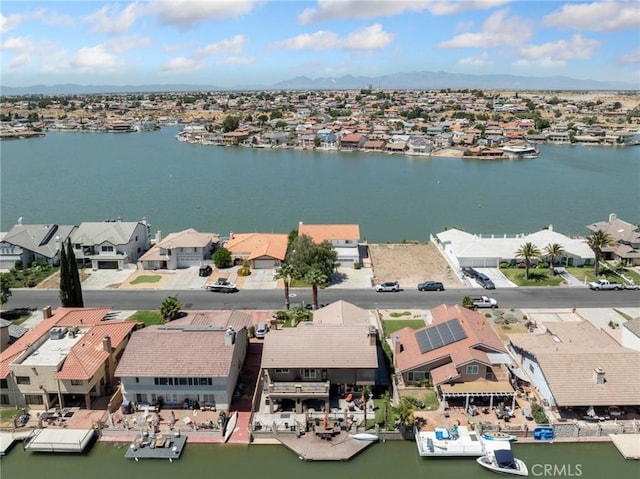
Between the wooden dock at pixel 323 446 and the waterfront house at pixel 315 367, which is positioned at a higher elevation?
the waterfront house at pixel 315 367

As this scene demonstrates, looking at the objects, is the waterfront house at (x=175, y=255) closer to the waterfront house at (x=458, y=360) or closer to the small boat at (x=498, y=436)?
the waterfront house at (x=458, y=360)

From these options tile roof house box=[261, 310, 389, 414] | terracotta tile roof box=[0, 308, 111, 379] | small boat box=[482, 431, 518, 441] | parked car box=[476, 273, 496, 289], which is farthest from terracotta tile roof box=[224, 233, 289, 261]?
small boat box=[482, 431, 518, 441]

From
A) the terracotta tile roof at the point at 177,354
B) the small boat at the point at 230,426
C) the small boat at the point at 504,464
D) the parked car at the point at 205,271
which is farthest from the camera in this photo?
the parked car at the point at 205,271

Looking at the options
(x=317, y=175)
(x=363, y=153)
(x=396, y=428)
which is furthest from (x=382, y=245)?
(x=363, y=153)

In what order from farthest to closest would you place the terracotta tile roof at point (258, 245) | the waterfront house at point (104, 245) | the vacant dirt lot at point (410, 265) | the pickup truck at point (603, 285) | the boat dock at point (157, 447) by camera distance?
the waterfront house at point (104, 245), the terracotta tile roof at point (258, 245), the vacant dirt lot at point (410, 265), the pickup truck at point (603, 285), the boat dock at point (157, 447)

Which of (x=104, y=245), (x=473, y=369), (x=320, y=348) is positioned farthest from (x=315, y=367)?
(x=104, y=245)

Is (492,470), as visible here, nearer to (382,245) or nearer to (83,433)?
(83,433)

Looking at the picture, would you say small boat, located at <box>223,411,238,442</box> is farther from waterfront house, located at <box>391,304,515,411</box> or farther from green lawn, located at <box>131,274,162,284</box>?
green lawn, located at <box>131,274,162,284</box>

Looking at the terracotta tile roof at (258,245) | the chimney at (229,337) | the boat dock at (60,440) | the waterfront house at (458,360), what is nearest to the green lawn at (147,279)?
the terracotta tile roof at (258,245)
